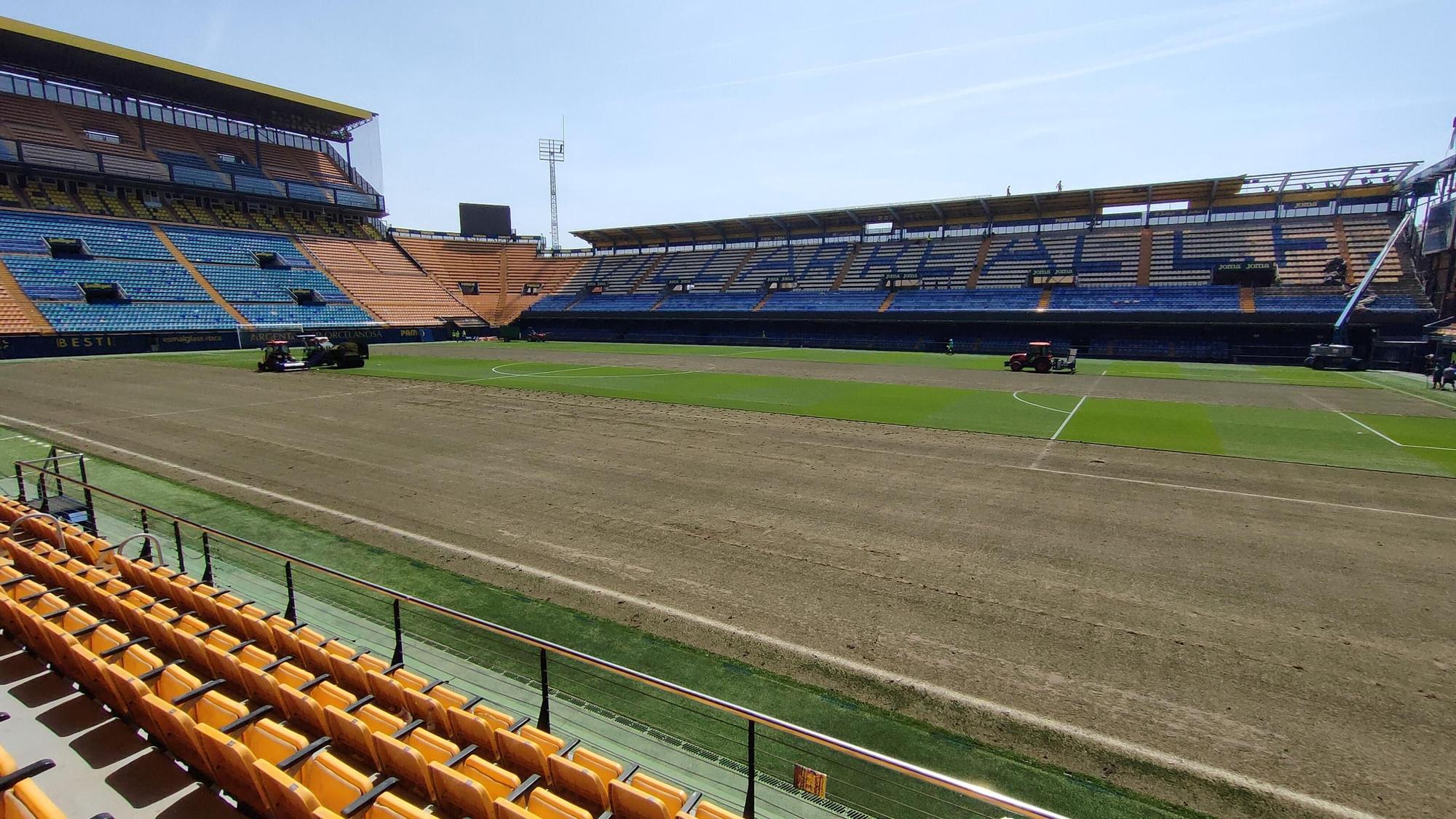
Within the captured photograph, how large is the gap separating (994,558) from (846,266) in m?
61.0

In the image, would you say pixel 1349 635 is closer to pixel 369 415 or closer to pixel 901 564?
pixel 901 564

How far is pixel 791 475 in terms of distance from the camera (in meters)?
14.6

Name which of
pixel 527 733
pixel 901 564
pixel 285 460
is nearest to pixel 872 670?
pixel 901 564

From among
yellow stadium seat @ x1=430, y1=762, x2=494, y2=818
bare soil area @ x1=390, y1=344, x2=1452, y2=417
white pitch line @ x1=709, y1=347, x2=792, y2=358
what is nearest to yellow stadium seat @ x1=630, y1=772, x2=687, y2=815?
yellow stadium seat @ x1=430, y1=762, x2=494, y2=818

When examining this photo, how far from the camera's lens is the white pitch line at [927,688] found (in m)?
5.24

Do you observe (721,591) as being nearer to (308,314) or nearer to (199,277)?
(308,314)

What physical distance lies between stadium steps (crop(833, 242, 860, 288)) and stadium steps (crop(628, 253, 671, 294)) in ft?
62.9

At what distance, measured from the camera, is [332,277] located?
63438 millimetres

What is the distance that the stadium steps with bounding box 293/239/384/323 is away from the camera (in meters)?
61.6

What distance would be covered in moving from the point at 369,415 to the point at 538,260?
71.8 metres

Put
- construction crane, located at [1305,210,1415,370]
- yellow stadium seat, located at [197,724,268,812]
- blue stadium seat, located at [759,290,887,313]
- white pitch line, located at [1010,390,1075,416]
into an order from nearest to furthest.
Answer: yellow stadium seat, located at [197,724,268,812]
white pitch line, located at [1010,390,1075,416]
construction crane, located at [1305,210,1415,370]
blue stadium seat, located at [759,290,887,313]

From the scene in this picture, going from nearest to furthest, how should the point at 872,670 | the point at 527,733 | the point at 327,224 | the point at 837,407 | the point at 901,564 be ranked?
the point at 527,733, the point at 872,670, the point at 901,564, the point at 837,407, the point at 327,224

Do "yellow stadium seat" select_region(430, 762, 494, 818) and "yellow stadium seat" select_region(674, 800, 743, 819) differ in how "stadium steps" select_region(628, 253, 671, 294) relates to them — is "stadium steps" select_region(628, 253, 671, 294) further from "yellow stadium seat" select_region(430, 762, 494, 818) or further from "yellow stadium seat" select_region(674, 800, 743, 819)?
"yellow stadium seat" select_region(674, 800, 743, 819)

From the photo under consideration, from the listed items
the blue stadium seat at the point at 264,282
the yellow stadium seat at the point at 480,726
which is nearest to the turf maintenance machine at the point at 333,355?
the blue stadium seat at the point at 264,282
